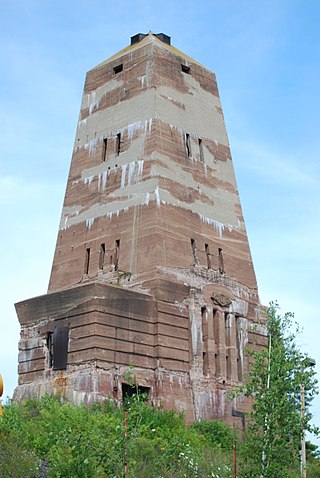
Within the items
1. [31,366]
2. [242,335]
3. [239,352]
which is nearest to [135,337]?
[31,366]

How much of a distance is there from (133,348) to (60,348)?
115 inches

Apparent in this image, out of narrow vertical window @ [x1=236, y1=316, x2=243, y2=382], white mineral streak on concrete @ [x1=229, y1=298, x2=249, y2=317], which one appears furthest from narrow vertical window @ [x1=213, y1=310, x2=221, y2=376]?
narrow vertical window @ [x1=236, y1=316, x2=243, y2=382]

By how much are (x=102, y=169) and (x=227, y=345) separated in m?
10.1

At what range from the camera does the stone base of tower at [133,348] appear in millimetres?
32438

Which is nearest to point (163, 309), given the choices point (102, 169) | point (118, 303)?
point (118, 303)

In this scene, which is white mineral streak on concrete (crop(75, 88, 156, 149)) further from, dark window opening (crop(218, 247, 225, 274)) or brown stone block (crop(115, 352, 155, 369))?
brown stone block (crop(115, 352, 155, 369))

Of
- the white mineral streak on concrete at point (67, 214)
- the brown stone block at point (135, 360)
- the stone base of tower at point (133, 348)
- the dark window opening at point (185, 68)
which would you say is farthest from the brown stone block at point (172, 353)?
the dark window opening at point (185, 68)

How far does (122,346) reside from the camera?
108 ft

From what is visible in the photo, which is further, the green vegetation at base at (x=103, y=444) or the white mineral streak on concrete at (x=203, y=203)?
the white mineral streak on concrete at (x=203, y=203)

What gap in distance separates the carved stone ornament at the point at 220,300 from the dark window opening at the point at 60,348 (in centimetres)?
707

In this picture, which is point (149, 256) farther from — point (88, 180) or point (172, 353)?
point (88, 180)

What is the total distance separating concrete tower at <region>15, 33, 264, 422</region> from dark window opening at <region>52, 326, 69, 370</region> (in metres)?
0.05

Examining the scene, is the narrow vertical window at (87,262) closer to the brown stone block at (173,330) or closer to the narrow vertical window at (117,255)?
the narrow vertical window at (117,255)

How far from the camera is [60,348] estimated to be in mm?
33656
